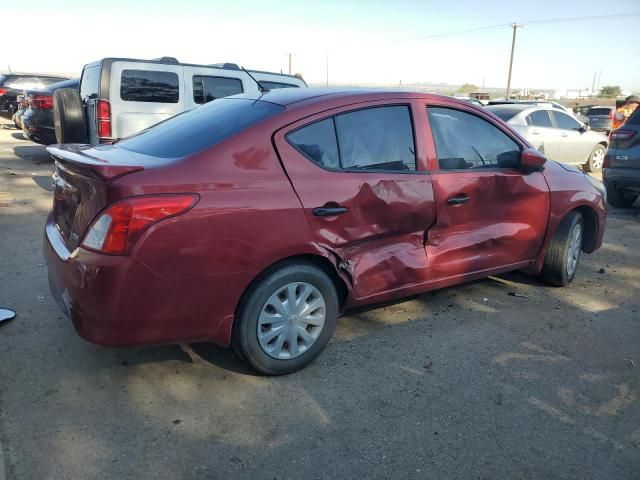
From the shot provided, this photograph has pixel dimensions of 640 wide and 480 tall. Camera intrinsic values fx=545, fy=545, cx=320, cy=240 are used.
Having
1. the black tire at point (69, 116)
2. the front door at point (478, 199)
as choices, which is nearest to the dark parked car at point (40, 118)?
the black tire at point (69, 116)

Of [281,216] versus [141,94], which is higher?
[141,94]

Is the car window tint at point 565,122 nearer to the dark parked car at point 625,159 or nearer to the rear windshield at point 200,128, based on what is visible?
the dark parked car at point 625,159

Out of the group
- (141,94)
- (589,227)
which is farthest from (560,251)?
(141,94)

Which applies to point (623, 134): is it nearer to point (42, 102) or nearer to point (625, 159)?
point (625, 159)

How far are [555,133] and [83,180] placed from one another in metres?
10.4

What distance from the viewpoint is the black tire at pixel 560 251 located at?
182 inches

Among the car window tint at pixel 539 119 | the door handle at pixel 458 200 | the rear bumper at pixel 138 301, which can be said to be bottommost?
the rear bumper at pixel 138 301

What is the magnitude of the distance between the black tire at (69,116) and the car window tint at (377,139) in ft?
18.6

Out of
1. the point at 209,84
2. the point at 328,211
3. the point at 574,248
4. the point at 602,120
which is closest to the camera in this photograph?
the point at 328,211

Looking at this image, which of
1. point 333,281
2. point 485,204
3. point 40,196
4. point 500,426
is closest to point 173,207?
point 333,281

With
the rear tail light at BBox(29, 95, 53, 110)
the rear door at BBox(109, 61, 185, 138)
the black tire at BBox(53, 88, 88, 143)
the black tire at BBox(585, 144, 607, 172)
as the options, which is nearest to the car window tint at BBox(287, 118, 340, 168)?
the rear door at BBox(109, 61, 185, 138)

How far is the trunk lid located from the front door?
6.33ft

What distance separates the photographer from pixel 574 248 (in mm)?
4828

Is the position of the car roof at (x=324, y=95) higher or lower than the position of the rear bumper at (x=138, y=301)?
higher
